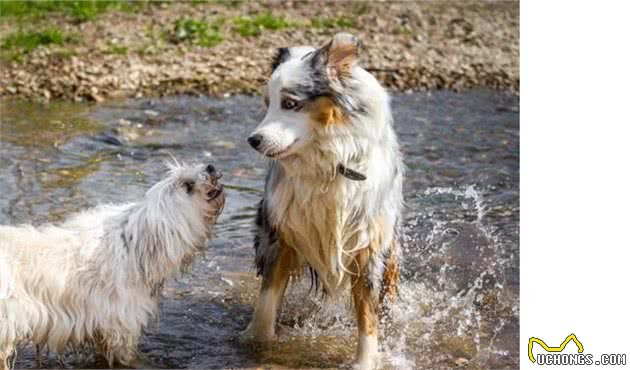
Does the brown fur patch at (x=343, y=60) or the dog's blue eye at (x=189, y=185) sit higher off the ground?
the brown fur patch at (x=343, y=60)

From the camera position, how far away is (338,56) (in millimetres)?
4664

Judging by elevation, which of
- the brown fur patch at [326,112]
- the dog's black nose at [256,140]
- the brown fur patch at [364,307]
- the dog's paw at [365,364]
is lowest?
the dog's paw at [365,364]

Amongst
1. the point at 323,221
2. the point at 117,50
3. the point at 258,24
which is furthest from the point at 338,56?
the point at 258,24

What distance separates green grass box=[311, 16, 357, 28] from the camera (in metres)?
12.0

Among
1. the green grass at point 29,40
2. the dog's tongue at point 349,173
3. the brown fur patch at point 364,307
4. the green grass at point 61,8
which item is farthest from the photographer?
the green grass at point 61,8

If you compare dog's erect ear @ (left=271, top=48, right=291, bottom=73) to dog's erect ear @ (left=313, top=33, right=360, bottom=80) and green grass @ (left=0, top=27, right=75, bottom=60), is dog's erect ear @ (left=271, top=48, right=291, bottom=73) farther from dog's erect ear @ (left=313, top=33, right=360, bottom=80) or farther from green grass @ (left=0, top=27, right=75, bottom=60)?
green grass @ (left=0, top=27, right=75, bottom=60)

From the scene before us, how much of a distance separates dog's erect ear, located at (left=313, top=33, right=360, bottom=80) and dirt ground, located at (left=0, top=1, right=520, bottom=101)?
5.74m

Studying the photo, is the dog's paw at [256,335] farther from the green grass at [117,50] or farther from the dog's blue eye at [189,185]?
the green grass at [117,50]

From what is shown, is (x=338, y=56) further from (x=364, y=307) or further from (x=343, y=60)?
(x=364, y=307)

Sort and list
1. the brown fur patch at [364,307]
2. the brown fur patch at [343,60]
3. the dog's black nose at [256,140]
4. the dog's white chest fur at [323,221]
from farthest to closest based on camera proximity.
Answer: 1. the brown fur patch at [364,307]
2. the dog's white chest fur at [323,221]
3. the brown fur patch at [343,60]
4. the dog's black nose at [256,140]

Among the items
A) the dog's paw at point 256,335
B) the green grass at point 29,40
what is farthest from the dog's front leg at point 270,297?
the green grass at point 29,40

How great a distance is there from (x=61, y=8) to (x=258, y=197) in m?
5.45

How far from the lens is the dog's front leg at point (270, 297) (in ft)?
17.2

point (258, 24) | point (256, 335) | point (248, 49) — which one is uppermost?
point (258, 24)
